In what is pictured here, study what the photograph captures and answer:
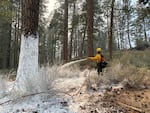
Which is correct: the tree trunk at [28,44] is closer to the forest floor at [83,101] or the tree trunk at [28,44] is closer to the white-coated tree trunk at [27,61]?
the white-coated tree trunk at [27,61]

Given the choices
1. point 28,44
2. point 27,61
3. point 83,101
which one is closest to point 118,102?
point 83,101

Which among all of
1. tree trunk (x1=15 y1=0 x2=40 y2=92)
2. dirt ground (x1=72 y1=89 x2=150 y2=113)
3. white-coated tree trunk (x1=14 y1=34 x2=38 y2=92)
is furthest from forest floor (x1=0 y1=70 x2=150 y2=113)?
tree trunk (x1=15 y1=0 x2=40 y2=92)

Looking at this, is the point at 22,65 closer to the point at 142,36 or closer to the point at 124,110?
the point at 124,110

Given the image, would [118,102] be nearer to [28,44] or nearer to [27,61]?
[27,61]

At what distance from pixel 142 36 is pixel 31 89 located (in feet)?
141

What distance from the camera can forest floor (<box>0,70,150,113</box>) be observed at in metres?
5.25

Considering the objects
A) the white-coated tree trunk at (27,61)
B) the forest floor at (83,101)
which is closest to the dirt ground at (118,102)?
the forest floor at (83,101)

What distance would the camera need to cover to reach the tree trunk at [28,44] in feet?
21.5

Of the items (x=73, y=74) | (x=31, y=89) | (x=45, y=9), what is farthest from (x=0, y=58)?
(x=31, y=89)

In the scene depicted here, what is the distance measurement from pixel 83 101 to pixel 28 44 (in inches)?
87.4

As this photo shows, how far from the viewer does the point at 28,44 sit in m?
6.71

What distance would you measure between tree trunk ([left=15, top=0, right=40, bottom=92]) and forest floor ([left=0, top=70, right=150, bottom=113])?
2.42 feet

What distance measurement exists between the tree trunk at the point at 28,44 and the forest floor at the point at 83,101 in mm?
738

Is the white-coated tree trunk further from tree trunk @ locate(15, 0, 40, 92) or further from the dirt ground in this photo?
the dirt ground
